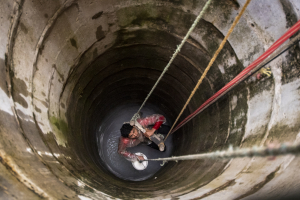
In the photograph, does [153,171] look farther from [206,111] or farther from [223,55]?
[223,55]

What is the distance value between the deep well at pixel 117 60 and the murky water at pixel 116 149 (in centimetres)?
125

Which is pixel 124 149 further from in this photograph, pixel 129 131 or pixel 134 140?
pixel 129 131

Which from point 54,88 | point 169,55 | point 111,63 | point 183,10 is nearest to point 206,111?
point 169,55

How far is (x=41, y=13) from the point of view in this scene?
1.75 metres

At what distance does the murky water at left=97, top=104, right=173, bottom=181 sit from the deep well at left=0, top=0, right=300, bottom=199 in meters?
1.25

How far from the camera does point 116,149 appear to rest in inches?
166

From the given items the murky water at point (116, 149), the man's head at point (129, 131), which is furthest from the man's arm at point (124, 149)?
the murky water at point (116, 149)

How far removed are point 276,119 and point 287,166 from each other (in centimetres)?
43

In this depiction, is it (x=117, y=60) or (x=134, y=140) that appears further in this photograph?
(x=134, y=140)

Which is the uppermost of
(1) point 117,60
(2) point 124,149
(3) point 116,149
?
(1) point 117,60

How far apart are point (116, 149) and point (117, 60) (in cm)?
228

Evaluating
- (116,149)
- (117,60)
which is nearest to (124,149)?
(116,149)

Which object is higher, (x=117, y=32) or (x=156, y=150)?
(x=117, y=32)

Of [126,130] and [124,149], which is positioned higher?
[126,130]
